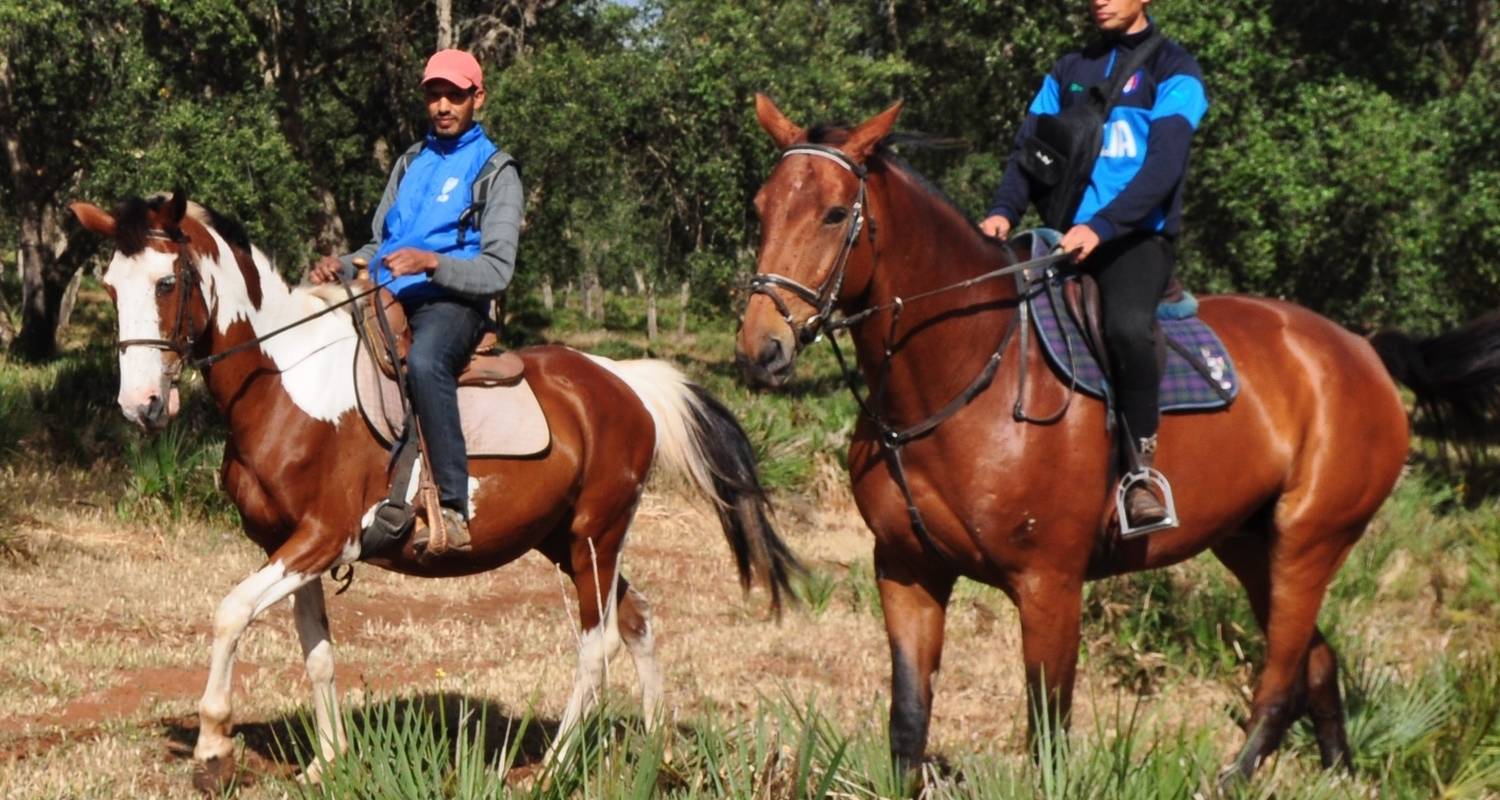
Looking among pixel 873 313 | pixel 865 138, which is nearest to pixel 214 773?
pixel 873 313

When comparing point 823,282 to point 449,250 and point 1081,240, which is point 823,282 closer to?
point 1081,240

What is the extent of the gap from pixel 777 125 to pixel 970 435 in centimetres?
126

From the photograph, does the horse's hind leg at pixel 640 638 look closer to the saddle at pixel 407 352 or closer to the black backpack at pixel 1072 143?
the saddle at pixel 407 352

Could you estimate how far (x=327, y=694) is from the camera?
6.44m

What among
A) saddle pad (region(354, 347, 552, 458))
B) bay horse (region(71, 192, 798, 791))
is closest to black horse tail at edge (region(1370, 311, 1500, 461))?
bay horse (region(71, 192, 798, 791))

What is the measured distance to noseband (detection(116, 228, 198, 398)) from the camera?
5.68 metres

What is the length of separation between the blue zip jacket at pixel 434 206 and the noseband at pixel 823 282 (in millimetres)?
1968

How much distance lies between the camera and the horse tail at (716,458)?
7.73m

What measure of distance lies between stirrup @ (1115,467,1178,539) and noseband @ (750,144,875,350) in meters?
1.41

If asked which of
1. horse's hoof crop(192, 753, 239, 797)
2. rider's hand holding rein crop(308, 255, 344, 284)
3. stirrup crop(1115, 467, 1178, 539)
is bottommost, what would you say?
horse's hoof crop(192, 753, 239, 797)

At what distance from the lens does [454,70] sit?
6480 millimetres

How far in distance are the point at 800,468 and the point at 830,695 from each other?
6861mm

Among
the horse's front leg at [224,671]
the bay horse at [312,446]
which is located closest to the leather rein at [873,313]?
the bay horse at [312,446]

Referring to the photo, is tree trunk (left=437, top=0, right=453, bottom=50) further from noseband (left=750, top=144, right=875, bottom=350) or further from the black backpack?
noseband (left=750, top=144, right=875, bottom=350)
